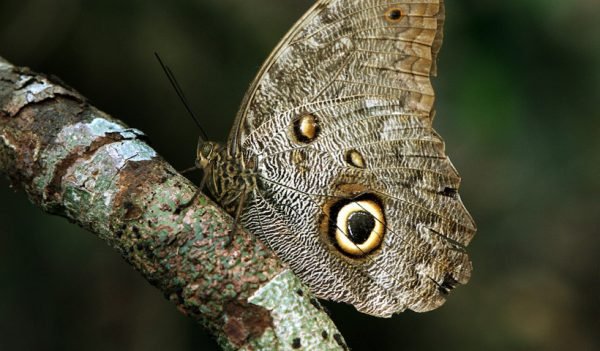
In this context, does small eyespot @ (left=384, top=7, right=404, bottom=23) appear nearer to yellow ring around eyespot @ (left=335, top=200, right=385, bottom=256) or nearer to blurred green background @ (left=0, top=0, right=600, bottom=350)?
yellow ring around eyespot @ (left=335, top=200, right=385, bottom=256)

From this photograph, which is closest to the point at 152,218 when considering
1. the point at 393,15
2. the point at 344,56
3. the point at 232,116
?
the point at 344,56

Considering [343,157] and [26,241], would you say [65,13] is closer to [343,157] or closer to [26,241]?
[26,241]

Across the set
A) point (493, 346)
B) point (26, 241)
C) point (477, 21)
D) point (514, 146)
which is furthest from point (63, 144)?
point (493, 346)

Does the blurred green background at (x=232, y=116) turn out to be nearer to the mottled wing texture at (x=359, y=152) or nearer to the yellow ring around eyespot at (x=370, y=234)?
the mottled wing texture at (x=359, y=152)

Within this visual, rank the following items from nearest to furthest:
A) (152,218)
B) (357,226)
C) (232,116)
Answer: (152,218) → (357,226) → (232,116)

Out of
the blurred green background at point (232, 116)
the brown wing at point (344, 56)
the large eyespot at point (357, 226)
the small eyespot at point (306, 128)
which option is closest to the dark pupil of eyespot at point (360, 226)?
the large eyespot at point (357, 226)

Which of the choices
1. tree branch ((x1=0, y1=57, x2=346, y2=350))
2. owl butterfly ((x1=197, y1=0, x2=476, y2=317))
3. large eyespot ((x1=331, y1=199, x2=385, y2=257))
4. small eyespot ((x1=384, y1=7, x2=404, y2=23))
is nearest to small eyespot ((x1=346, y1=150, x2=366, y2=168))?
owl butterfly ((x1=197, y1=0, x2=476, y2=317))

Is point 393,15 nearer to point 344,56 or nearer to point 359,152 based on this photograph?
point 344,56
